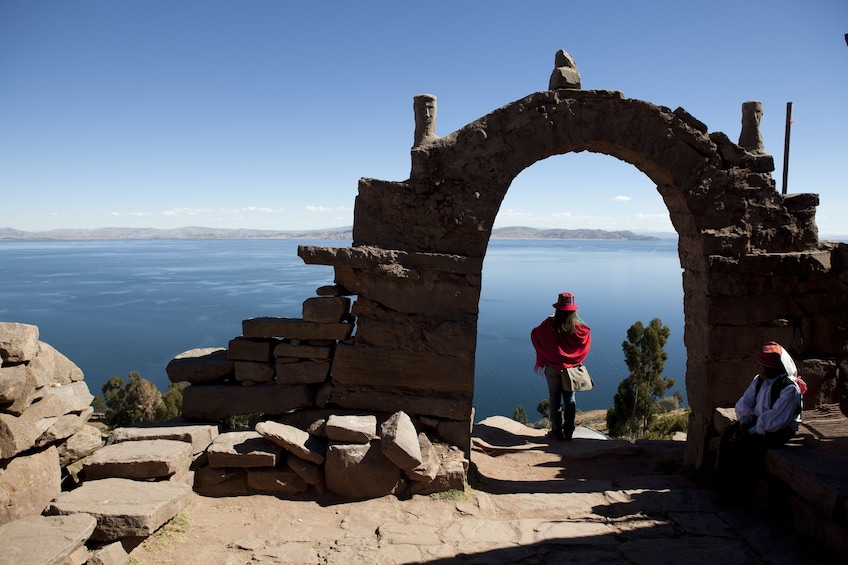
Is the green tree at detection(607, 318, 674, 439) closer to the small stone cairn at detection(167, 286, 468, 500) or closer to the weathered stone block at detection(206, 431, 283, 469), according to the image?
the small stone cairn at detection(167, 286, 468, 500)

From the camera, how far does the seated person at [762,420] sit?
14.7 ft

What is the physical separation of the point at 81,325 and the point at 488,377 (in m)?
29.0

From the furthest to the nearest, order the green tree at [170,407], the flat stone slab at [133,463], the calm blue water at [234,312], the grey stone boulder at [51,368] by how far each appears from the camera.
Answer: the calm blue water at [234,312], the green tree at [170,407], the flat stone slab at [133,463], the grey stone boulder at [51,368]

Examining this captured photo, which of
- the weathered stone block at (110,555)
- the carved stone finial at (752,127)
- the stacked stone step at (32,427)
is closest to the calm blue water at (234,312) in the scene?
the carved stone finial at (752,127)

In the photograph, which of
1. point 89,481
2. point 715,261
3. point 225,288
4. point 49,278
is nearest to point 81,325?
point 225,288

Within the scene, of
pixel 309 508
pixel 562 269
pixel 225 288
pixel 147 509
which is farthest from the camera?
pixel 562 269

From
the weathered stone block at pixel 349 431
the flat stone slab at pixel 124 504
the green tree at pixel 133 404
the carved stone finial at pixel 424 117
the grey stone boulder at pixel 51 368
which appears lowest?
the green tree at pixel 133 404

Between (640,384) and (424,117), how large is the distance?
36.0 ft

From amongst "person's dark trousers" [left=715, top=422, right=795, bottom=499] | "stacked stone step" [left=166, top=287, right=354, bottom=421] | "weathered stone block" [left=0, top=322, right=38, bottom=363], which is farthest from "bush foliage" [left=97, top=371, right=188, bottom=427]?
"person's dark trousers" [left=715, top=422, right=795, bottom=499]

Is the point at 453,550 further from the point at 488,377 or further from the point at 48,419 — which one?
the point at 488,377

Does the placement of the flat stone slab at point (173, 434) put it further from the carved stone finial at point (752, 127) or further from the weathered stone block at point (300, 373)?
the carved stone finial at point (752, 127)

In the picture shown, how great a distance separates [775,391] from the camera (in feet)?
14.9

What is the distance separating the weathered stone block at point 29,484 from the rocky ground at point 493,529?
826 millimetres

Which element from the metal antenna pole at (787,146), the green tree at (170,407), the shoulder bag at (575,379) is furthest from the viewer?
the green tree at (170,407)
